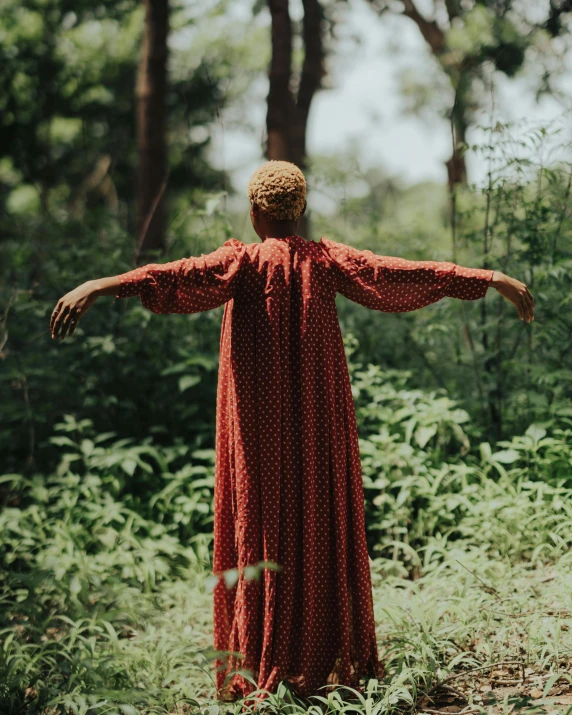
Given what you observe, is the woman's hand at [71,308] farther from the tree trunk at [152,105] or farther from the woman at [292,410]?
the tree trunk at [152,105]

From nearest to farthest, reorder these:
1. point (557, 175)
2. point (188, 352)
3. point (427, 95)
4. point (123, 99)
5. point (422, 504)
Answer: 1. point (422, 504)
2. point (557, 175)
3. point (188, 352)
4. point (427, 95)
5. point (123, 99)

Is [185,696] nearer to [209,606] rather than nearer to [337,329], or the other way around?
[209,606]

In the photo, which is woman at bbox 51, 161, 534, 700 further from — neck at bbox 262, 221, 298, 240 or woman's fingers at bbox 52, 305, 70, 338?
woman's fingers at bbox 52, 305, 70, 338

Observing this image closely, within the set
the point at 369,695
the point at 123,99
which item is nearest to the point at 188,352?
the point at 369,695

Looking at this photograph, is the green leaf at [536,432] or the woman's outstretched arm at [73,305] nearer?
the woman's outstretched arm at [73,305]

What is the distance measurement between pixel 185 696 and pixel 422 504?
1815mm

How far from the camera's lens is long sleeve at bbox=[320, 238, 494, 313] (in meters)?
2.49

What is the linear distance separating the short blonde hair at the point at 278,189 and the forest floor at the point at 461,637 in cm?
153

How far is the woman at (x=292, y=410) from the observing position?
250cm

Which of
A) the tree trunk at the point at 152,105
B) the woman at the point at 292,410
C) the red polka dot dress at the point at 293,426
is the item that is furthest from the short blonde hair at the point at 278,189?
the tree trunk at the point at 152,105

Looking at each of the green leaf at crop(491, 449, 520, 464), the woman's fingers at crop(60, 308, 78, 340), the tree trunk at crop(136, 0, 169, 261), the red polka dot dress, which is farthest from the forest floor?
the tree trunk at crop(136, 0, 169, 261)

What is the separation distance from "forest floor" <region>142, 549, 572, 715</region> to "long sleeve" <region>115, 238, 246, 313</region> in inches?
46.4

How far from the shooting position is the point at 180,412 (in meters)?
4.97

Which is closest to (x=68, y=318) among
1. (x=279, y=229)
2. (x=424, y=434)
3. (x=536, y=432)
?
(x=279, y=229)
